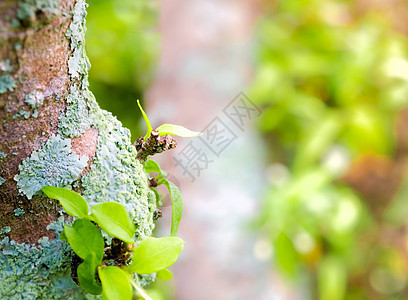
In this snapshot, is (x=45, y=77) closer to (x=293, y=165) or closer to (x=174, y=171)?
(x=174, y=171)

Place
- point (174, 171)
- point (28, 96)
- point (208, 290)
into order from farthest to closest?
point (208, 290) < point (174, 171) < point (28, 96)

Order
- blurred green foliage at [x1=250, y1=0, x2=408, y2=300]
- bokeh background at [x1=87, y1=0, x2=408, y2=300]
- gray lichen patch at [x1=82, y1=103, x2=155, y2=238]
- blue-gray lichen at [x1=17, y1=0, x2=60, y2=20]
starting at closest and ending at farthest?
blue-gray lichen at [x1=17, y1=0, x2=60, y2=20] → gray lichen patch at [x1=82, y1=103, x2=155, y2=238] → bokeh background at [x1=87, y1=0, x2=408, y2=300] → blurred green foliage at [x1=250, y1=0, x2=408, y2=300]

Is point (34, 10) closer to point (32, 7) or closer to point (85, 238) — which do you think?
point (32, 7)

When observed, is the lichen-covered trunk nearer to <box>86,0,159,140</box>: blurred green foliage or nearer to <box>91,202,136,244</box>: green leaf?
<box>91,202,136,244</box>: green leaf

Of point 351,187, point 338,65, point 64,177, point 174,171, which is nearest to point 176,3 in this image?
point 338,65

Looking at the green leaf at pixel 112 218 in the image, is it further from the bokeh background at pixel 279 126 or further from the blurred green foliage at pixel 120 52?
the blurred green foliage at pixel 120 52

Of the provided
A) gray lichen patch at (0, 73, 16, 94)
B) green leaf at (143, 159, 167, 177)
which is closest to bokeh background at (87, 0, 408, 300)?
green leaf at (143, 159, 167, 177)

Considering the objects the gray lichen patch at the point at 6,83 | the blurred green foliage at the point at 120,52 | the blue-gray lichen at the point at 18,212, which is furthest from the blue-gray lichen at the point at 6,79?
the blurred green foliage at the point at 120,52

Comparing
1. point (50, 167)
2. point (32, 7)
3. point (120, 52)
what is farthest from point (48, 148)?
point (120, 52)
